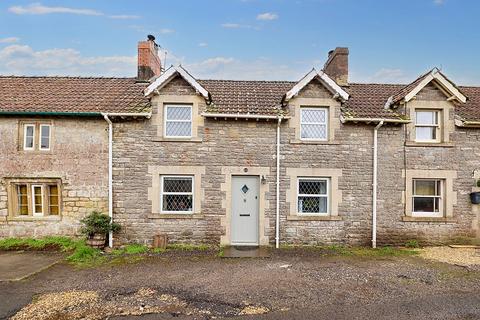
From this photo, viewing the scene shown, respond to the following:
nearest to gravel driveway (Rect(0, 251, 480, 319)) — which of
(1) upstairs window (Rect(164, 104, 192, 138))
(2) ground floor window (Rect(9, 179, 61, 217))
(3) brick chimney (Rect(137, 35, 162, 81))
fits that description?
(2) ground floor window (Rect(9, 179, 61, 217))

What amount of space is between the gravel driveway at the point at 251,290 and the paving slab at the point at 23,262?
1.51 ft

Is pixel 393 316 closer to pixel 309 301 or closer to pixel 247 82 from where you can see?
pixel 309 301

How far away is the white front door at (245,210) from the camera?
12.2m

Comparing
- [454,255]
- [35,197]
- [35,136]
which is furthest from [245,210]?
[35,136]

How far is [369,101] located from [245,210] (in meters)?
7.03

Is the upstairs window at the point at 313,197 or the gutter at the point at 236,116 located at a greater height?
the gutter at the point at 236,116

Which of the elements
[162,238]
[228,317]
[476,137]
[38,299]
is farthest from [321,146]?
[38,299]

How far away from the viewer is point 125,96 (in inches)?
519

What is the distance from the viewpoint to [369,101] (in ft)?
44.1

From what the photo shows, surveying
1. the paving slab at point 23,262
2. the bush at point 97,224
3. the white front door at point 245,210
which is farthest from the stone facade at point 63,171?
the white front door at point 245,210

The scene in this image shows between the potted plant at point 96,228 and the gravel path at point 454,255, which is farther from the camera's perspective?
the potted plant at point 96,228

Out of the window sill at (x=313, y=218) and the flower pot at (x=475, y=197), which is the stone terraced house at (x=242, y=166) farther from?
the flower pot at (x=475, y=197)

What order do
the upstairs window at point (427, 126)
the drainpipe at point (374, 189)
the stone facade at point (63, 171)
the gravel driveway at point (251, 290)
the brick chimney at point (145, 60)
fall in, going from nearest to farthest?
1. the gravel driveway at point (251, 290)
2. the stone facade at point (63, 171)
3. the drainpipe at point (374, 189)
4. the upstairs window at point (427, 126)
5. the brick chimney at point (145, 60)

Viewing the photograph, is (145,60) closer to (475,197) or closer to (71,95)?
(71,95)
